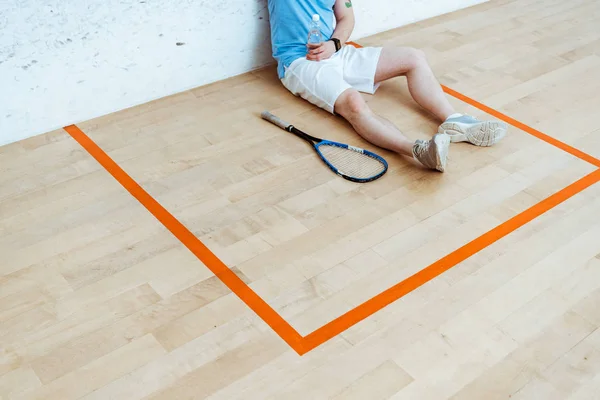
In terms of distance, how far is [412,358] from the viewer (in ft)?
6.34

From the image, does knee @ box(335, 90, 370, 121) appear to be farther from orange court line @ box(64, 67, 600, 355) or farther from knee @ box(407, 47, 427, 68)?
orange court line @ box(64, 67, 600, 355)

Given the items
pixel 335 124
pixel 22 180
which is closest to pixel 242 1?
pixel 335 124

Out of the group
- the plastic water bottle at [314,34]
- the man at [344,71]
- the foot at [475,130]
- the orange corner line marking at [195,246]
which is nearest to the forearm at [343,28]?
the man at [344,71]

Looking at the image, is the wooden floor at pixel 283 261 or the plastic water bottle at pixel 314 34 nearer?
the wooden floor at pixel 283 261

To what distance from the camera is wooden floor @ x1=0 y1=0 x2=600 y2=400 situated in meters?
1.87

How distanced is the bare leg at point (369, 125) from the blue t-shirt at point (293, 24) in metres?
0.36

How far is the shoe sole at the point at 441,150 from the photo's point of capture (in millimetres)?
2600

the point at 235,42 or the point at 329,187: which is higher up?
the point at 235,42

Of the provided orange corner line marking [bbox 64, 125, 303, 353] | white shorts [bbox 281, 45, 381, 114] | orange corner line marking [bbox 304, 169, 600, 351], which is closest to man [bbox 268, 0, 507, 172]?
white shorts [bbox 281, 45, 381, 114]

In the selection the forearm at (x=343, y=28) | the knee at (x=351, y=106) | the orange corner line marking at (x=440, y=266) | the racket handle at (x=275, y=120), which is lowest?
the orange corner line marking at (x=440, y=266)

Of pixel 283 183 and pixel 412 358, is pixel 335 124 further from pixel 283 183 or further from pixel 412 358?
pixel 412 358

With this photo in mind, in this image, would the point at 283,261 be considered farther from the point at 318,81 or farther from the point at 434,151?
the point at 318,81

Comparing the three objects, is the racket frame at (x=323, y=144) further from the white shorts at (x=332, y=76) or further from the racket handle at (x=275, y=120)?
the white shorts at (x=332, y=76)

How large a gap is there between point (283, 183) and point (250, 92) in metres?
0.77
